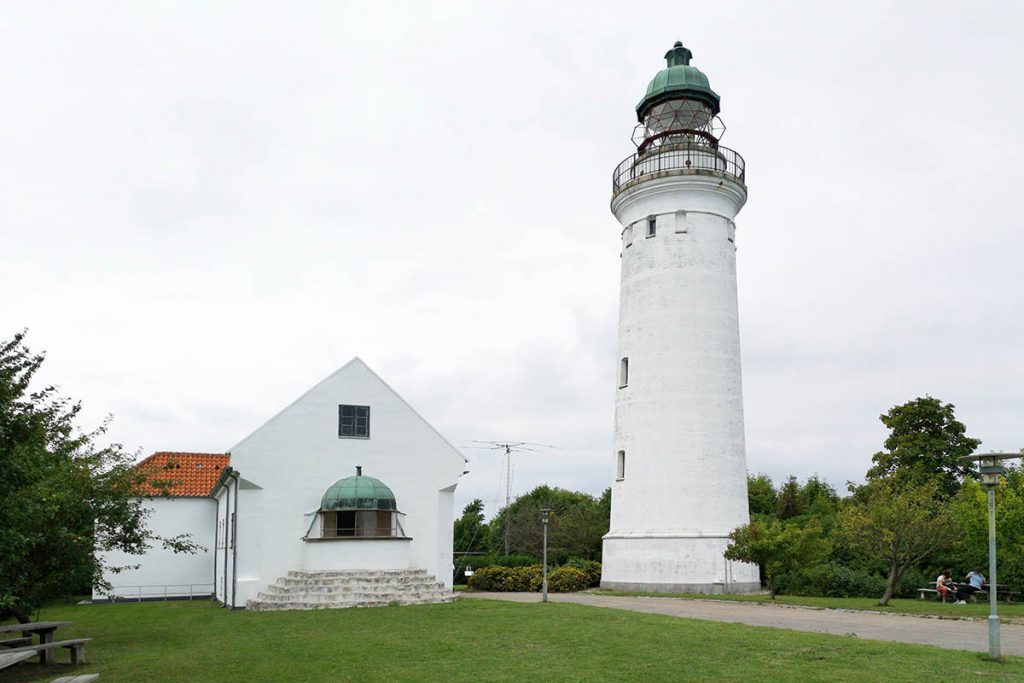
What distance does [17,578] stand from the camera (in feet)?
49.2

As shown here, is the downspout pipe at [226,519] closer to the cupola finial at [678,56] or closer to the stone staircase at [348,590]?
the stone staircase at [348,590]

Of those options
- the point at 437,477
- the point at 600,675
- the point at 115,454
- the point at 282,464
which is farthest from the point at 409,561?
the point at 600,675

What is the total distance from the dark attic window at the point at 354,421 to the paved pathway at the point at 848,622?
8.73 metres

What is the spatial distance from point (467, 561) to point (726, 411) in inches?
788

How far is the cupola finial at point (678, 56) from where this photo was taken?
3241cm

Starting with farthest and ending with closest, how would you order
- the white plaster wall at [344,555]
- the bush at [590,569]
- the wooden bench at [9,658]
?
the bush at [590,569] → the white plaster wall at [344,555] → the wooden bench at [9,658]

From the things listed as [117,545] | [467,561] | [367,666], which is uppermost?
[117,545]

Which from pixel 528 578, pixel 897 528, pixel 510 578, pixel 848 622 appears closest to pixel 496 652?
pixel 848 622

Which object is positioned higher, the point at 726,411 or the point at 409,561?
the point at 726,411

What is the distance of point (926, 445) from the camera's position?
3791 cm

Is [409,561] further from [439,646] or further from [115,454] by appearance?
[439,646]

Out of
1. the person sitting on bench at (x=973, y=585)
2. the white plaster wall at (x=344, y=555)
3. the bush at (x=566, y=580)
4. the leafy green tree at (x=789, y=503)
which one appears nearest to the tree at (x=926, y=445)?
the leafy green tree at (x=789, y=503)

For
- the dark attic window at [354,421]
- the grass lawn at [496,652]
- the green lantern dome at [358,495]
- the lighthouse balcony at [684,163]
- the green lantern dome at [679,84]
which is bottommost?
the grass lawn at [496,652]

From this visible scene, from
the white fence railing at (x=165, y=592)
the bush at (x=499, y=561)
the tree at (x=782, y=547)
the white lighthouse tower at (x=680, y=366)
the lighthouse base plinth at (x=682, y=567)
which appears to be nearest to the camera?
the tree at (x=782, y=547)
